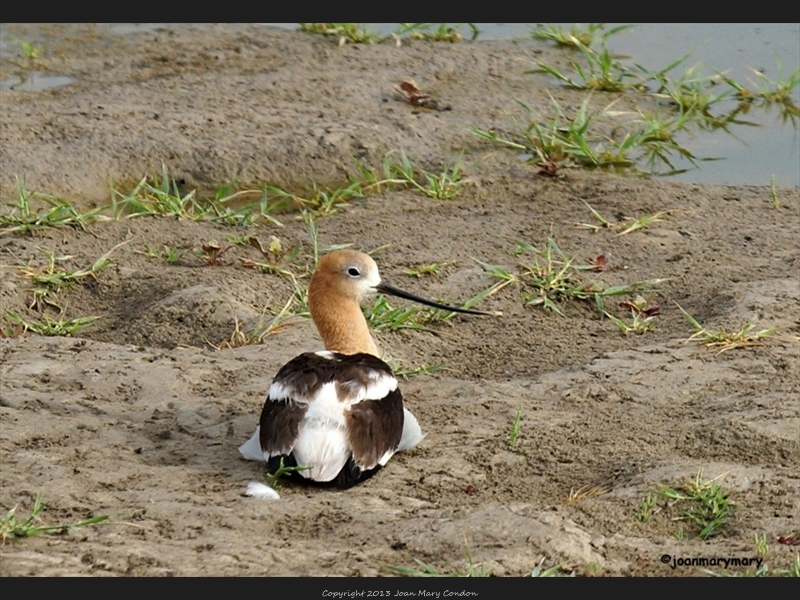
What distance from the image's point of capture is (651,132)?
26.7 feet

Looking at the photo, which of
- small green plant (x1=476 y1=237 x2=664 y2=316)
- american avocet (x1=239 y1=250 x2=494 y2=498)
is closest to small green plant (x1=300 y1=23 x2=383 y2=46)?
small green plant (x1=476 y1=237 x2=664 y2=316)

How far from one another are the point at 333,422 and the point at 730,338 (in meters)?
2.00

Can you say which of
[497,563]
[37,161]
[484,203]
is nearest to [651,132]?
[484,203]

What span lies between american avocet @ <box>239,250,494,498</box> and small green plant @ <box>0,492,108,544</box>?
2.01ft

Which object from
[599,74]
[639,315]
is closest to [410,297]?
[639,315]

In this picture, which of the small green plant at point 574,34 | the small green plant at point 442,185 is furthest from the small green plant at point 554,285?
the small green plant at point 574,34

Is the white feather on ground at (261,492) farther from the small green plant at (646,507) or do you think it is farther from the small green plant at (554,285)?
the small green plant at (554,285)

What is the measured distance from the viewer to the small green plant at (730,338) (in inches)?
230

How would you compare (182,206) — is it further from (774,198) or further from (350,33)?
(774,198)

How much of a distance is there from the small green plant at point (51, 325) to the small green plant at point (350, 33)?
12.6ft

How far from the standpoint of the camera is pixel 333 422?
474 centimetres

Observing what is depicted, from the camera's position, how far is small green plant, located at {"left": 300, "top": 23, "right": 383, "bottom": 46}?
9320 millimetres

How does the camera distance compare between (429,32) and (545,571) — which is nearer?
(545,571)

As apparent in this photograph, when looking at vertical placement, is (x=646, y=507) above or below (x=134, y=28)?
below
